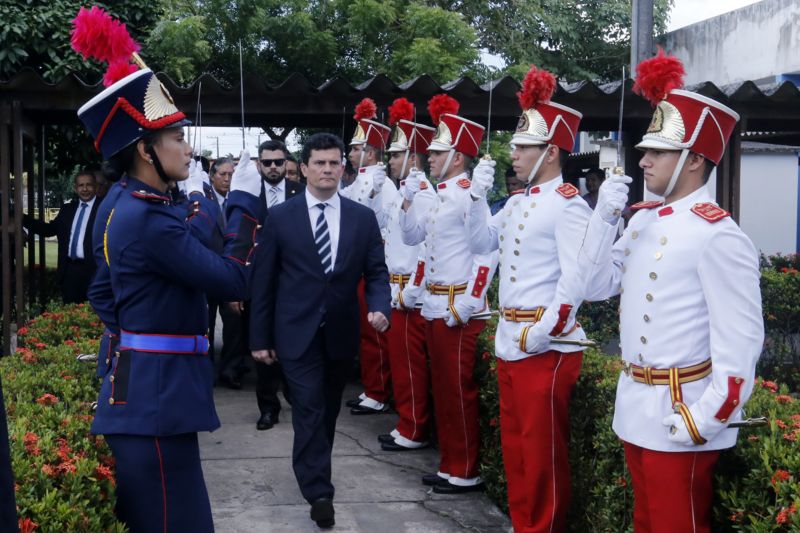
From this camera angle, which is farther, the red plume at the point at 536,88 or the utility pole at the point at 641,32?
the utility pole at the point at 641,32

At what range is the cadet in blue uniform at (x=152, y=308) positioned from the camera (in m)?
3.41

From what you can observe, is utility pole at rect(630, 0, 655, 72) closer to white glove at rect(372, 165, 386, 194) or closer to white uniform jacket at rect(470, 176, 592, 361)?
white glove at rect(372, 165, 386, 194)

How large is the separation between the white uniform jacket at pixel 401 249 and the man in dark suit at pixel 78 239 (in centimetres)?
266

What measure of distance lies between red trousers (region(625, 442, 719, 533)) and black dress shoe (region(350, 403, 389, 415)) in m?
5.09

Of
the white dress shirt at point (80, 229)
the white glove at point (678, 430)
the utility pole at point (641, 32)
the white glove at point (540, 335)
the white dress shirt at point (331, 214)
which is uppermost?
the utility pole at point (641, 32)

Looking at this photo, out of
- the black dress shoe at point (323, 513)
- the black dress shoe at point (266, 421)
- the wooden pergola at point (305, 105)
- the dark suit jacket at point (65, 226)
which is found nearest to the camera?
the black dress shoe at point (323, 513)

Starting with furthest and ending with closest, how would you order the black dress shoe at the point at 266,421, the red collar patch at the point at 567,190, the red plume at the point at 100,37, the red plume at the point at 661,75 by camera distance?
the black dress shoe at the point at 266,421
the red collar patch at the point at 567,190
the red plume at the point at 661,75
the red plume at the point at 100,37

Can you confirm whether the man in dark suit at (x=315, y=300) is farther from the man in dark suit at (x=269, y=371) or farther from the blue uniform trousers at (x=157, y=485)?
the blue uniform trousers at (x=157, y=485)

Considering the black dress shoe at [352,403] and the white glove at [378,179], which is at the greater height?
the white glove at [378,179]

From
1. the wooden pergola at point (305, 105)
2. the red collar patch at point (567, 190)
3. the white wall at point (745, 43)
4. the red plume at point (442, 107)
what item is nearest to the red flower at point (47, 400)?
the red collar patch at point (567, 190)

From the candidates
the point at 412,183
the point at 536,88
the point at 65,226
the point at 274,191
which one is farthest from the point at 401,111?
the point at 65,226

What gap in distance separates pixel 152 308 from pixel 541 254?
2.08 meters

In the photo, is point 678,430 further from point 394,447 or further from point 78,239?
point 78,239

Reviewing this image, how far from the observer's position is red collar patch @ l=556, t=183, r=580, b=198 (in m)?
4.84
